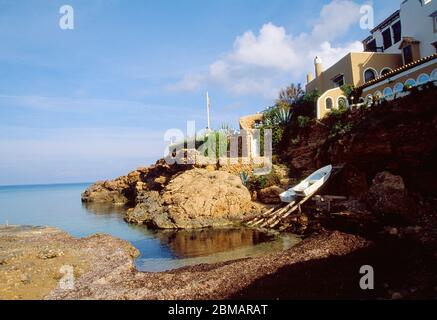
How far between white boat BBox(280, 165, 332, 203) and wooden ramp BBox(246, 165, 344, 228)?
32 cm

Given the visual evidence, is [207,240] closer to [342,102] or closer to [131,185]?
[342,102]

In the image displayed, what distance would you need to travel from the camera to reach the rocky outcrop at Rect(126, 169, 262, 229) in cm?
2184

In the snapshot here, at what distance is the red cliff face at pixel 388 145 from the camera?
1598cm

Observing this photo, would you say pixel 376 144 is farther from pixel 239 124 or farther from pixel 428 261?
pixel 239 124

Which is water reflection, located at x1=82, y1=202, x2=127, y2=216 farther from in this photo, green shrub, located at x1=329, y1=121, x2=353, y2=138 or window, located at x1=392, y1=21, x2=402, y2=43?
window, located at x1=392, y1=21, x2=402, y2=43

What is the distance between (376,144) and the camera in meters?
18.3

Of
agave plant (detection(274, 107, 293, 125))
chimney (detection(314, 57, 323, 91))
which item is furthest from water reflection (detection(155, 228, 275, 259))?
chimney (detection(314, 57, 323, 91))

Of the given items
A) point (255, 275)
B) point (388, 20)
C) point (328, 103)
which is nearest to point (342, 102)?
point (328, 103)

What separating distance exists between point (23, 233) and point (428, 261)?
2368 cm

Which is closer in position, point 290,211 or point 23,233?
point 290,211

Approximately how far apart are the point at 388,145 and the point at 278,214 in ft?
25.8

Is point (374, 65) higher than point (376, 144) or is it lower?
higher
